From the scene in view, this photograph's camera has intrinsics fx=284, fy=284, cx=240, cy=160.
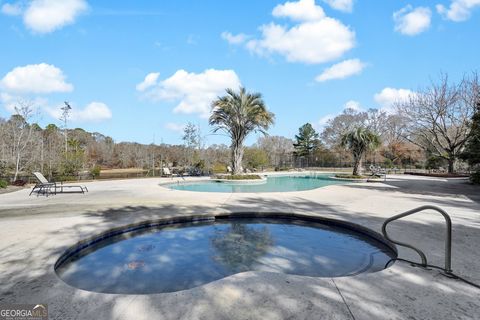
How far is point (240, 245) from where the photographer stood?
16.9ft

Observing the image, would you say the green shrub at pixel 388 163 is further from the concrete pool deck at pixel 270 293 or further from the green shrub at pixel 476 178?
the concrete pool deck at pixel 270 293

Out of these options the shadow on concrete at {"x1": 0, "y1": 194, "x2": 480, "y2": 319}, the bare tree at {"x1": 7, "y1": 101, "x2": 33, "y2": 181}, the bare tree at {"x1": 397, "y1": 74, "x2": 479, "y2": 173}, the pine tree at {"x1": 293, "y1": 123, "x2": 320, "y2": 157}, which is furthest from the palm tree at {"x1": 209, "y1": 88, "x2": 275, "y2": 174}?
the pine tree at {"x1": 293, "y1": 123, "x2": 320, "y2": 157}

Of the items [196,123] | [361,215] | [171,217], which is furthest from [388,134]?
[171,217]

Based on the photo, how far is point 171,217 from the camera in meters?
6.18

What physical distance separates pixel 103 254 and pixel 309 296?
11.3 ft

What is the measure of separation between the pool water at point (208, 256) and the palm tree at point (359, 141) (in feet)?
44.6

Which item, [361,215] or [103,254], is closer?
[103,254]

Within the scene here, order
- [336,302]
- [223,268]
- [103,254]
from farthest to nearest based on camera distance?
[103,254]
[223,268]
[336,302]

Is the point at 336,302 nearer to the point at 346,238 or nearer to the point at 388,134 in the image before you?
the point at 346,238

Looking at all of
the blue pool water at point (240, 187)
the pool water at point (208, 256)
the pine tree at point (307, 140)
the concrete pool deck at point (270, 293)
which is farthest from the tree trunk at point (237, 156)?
the pine tree at point (307, 140)

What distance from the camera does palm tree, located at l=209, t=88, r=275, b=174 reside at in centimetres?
1764

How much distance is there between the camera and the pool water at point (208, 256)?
3.66 metres

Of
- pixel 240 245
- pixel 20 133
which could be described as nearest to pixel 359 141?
pixel 240 245

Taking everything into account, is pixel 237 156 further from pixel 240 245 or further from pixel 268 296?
pixel 268 296
